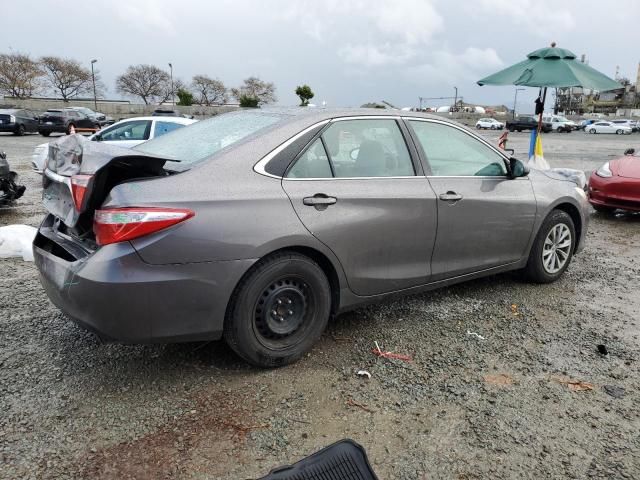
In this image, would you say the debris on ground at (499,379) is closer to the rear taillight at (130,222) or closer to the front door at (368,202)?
the front door at (368,202)

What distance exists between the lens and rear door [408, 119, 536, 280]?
3.79 meters

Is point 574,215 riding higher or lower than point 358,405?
higher

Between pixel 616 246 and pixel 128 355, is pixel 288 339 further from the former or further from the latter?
pixel 616 246

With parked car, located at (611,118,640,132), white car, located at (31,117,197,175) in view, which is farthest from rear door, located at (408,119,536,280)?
parked car, located at (611,118,640,132)

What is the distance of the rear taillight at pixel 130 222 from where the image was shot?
260 cm

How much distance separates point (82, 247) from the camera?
2.89 m

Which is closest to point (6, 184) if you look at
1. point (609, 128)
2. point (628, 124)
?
point (609, 128)

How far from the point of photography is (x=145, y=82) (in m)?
78.4

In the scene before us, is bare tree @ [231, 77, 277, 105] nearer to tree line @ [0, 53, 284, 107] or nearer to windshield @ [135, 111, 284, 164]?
tree line @ [0, 53, 284, 107]

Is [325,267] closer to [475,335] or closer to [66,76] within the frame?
[475,335]

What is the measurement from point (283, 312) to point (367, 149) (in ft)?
4.11

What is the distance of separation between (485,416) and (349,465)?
0.92 metres

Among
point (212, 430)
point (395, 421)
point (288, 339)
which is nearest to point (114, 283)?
point (212, 430)

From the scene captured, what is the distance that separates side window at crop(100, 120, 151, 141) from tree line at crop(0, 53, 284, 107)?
44258 millimetres
